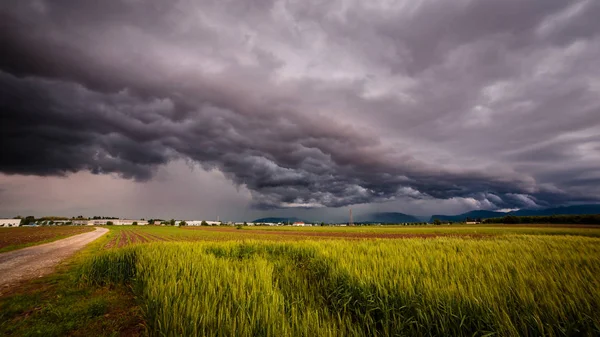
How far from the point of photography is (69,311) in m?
6.73

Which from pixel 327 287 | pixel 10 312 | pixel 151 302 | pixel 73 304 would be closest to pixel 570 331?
pixel 327 287

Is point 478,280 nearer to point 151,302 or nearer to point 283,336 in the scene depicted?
point 283,336

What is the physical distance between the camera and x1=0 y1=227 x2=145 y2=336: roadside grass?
18.6 feet

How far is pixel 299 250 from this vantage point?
510 inches

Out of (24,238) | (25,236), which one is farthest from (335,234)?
(25,236)

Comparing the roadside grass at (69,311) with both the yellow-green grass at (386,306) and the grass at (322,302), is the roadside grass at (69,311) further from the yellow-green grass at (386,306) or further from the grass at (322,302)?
the yellow-green grass at (386,306)

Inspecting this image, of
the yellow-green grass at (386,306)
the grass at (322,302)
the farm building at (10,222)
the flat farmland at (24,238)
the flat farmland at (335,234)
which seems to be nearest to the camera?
the yellow-green grass at (386,306)

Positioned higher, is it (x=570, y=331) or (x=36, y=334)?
(x=570, y=331)

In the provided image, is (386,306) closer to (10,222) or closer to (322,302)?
(322,302)

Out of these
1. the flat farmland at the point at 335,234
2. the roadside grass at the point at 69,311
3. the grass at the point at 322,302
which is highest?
the grass at the point at 322,302

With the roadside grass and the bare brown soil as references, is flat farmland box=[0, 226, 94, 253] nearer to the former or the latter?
the bare brown soil

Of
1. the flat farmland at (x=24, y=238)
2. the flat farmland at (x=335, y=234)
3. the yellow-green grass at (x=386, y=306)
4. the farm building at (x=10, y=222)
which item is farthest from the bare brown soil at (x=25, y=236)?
the farm building at (x=10, y=222)

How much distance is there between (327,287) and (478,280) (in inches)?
157

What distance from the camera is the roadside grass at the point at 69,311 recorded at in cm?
566
